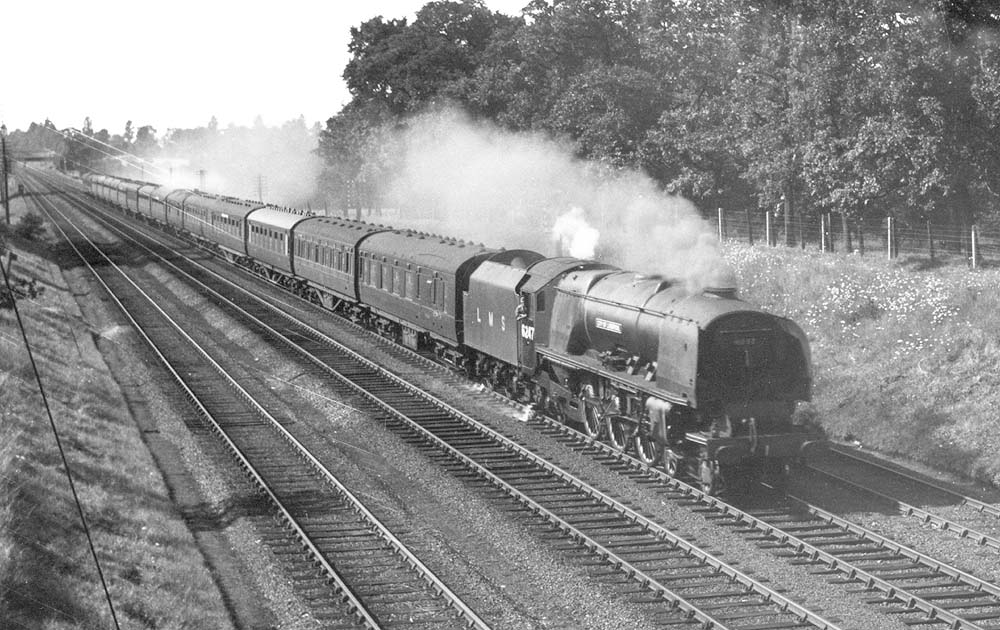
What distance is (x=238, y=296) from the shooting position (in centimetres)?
4041

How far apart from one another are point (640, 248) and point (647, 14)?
51.1 feet

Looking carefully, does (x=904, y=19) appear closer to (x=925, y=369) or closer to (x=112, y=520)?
(x=925, y=369)

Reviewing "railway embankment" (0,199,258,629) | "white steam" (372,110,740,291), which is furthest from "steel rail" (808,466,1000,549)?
"railway embankment" (0,199,258,629)

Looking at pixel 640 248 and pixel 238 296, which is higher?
pixel 640 248

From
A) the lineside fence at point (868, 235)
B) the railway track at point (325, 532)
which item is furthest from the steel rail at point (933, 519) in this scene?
the lineside fence at point (868, 235)

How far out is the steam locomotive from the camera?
51.6ft

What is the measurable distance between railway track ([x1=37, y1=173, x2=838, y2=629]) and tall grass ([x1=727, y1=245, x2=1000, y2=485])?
22.4ft

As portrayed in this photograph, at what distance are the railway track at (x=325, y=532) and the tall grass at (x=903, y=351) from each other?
33.7ft

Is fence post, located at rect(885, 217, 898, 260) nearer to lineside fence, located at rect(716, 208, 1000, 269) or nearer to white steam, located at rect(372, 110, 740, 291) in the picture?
lineside fence, located at rect(716, 208, 1000, 269)

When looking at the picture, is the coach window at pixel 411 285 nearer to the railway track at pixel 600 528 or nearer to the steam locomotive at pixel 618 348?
the steam locomotive at pixel 618 348

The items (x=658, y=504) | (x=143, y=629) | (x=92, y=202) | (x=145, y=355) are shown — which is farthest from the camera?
(x=92, y=202)

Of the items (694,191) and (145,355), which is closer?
(145,355)

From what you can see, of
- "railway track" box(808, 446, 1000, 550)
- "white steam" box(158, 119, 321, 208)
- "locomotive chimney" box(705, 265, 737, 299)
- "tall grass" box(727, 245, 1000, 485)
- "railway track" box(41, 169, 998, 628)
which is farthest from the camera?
"white steam" box(158, 119, 321, 208)

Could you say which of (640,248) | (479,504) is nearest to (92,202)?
(640,248)
